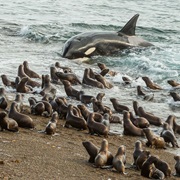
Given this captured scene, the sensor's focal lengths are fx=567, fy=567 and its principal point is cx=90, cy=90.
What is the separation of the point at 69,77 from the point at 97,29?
36.7 ft

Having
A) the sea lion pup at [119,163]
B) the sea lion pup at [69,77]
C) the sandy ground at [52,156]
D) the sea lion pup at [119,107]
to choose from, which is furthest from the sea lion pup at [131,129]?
the sea lion pup at [69,77]

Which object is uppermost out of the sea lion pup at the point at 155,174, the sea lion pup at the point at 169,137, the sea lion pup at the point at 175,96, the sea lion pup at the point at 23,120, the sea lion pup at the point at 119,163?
the sea lion pup at the point at 119,163

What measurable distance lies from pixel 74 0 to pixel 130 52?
18.0 metres

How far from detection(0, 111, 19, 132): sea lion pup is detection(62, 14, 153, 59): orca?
934cm

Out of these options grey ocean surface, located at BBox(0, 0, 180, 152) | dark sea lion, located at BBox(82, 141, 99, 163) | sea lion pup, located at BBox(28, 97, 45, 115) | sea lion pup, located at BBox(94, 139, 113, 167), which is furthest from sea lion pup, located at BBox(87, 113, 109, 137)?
grey ocean surface, located at BBox(0, 0, 180, 152)

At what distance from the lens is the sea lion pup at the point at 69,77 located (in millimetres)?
14874

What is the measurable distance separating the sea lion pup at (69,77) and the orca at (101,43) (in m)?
3.63

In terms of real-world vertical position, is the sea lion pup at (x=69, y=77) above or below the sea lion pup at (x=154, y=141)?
below

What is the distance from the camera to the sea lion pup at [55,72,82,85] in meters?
14.9

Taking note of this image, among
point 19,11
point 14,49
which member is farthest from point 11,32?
point 19,11

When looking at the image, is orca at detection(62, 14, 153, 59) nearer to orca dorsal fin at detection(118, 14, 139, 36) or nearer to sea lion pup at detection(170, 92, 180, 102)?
orca dorsal fin at detection(118, 14, 139, 36)

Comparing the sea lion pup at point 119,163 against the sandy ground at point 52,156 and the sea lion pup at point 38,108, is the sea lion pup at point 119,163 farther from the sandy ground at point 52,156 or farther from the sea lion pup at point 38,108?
the sea lion pup at point 38,108

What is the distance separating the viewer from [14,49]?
65.0ft

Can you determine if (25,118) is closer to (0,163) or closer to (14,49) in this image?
(0,163)
